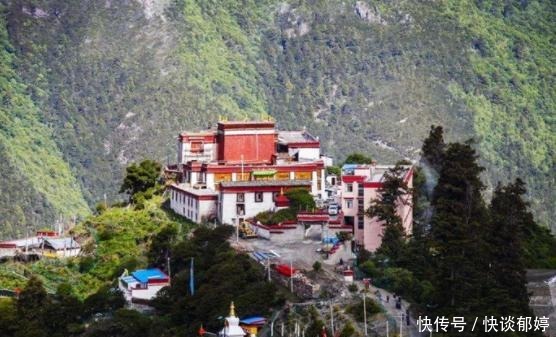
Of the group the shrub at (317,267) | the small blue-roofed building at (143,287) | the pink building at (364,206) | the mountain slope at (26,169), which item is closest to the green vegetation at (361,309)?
the shrub at (317,267)

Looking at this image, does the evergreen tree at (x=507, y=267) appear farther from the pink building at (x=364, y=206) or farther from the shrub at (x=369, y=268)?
the pink building at (x=364, y=206)

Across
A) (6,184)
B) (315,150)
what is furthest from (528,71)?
(315,150)

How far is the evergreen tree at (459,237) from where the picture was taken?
187 ft

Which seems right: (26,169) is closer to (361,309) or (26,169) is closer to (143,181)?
(143,181)

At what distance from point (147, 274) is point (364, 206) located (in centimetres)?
793

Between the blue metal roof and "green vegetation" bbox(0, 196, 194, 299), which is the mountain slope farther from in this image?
the blue metal roof

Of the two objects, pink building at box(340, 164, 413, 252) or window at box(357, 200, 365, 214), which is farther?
window at box(357, 200, 365, 214)

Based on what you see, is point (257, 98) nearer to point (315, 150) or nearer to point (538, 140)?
point (538, 140)

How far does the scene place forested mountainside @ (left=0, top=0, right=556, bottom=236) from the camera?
15525cm

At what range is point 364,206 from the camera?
66688mm

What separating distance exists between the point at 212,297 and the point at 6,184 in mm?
77328

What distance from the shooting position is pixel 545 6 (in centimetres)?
18550

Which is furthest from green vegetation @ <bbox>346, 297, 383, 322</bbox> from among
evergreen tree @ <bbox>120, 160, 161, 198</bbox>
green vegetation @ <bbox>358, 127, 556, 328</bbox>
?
evergreen tree @ <bbox>120, 160, 161, 198</bbox>

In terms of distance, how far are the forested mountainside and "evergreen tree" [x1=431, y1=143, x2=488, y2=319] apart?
8093cm
